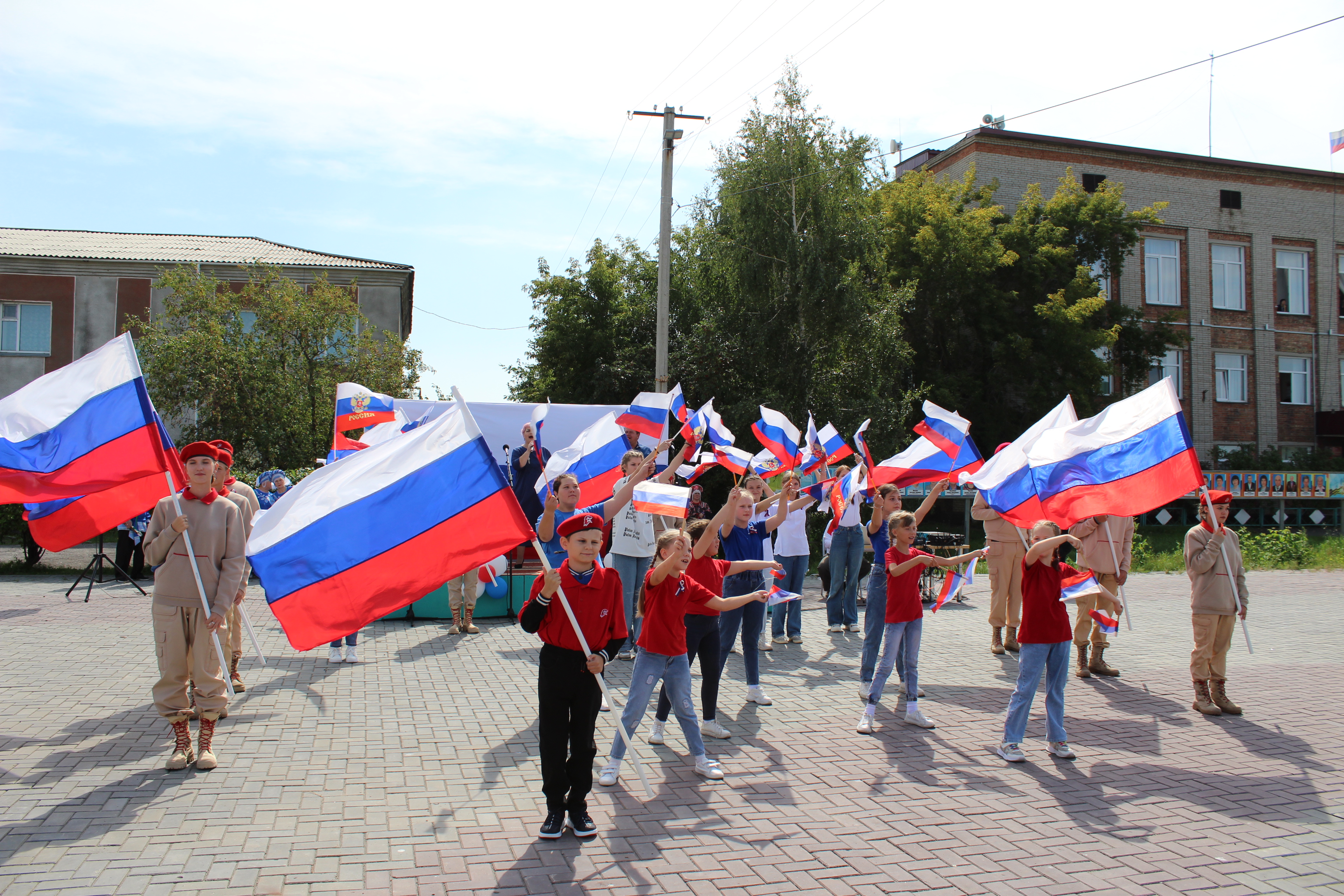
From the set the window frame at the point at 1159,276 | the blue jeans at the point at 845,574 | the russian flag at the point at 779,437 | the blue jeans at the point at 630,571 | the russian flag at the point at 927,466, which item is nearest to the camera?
the blue jeans at the point at 630,571

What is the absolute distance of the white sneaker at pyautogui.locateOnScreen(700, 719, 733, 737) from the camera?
266 inches

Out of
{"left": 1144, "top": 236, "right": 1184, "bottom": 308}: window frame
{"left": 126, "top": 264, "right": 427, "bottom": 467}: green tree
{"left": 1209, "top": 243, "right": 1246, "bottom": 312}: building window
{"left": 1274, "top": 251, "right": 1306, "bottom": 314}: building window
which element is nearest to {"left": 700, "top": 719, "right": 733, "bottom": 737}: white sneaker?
{"left": 126, "top": 264, "right": 427, "bottom": 467}: green tree

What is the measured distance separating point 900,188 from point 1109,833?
26.4m

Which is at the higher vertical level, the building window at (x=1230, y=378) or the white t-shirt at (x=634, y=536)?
the building window at (x=1230, y=378)

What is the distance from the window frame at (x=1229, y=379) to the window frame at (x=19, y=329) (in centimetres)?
4418

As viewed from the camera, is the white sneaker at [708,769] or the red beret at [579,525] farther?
the white sneaker at [708,769]

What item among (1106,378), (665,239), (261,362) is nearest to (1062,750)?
(665,239)

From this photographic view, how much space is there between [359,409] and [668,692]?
8.80 metres

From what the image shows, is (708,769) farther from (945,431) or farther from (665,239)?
(665,239)

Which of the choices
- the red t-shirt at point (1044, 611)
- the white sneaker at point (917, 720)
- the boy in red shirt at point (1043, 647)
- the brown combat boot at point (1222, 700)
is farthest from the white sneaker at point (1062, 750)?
the brown combat boot at point (1222, 700)

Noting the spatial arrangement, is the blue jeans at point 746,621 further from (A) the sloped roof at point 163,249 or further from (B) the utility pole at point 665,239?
(A) the sloped roof at point 163,249

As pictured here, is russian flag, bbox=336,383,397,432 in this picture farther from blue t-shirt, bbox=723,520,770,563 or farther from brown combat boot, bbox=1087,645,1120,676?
brown combat boot, bbox=1087,645,1120,676

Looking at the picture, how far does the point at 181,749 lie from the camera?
5.81 metres

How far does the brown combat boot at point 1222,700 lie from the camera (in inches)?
302
